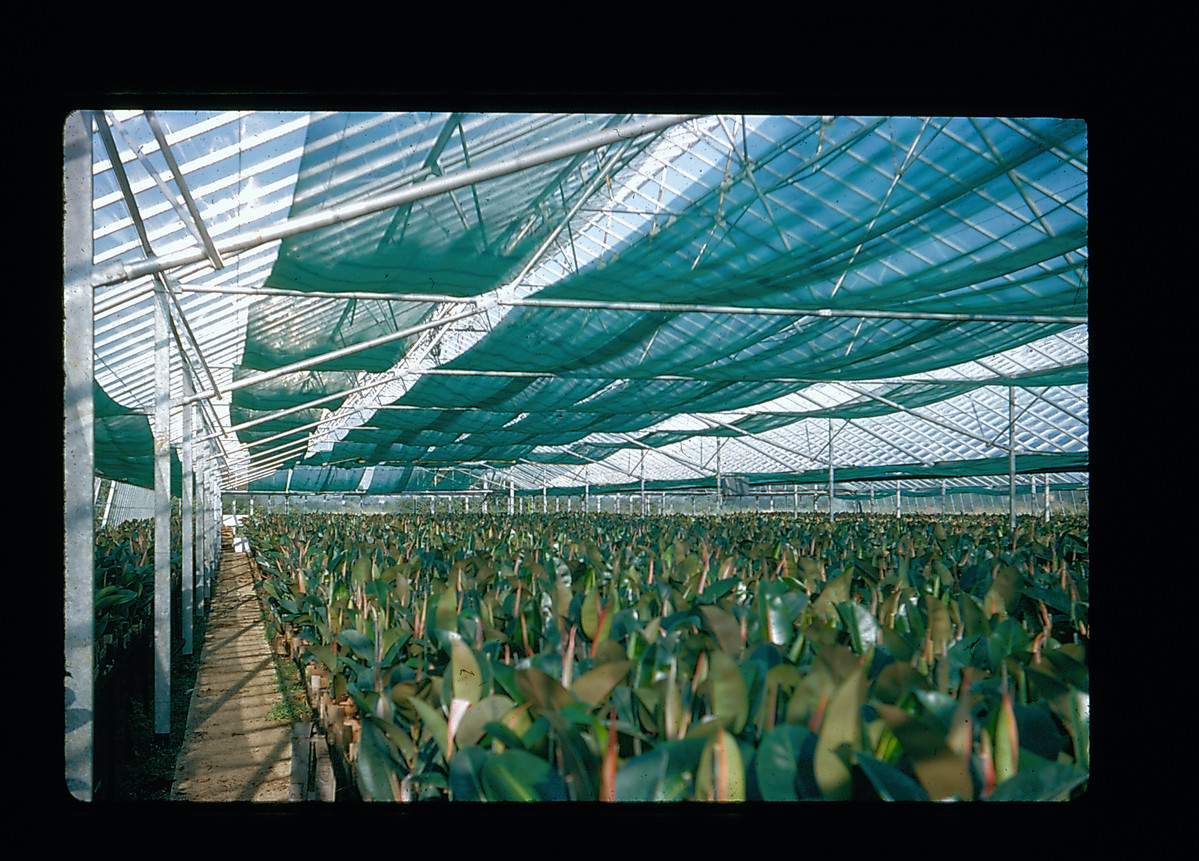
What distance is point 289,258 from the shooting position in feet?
19.5

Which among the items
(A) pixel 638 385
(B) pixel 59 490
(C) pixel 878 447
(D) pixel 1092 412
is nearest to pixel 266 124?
(B) pixel 59 490

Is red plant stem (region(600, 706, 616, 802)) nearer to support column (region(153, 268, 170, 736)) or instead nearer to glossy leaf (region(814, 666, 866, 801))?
glossy leaf (region(814, 666, 866, 801))

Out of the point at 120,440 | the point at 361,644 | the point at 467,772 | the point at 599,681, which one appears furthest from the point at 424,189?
the point at 120,440

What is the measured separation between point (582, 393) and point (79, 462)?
35.4 ft

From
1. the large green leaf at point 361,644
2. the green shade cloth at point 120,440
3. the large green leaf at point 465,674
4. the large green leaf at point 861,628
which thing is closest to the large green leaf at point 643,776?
the large green leaf at point 465,674

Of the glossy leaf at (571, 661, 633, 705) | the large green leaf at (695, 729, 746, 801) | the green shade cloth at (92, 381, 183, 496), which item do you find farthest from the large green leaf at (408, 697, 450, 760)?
the green shade cloth at (92, 381, 183, 496)

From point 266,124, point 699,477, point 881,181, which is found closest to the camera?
point 266,124

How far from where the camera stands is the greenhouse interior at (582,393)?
70.2 inches

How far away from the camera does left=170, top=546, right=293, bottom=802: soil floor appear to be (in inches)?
192

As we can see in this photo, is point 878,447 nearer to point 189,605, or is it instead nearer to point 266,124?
point 189,605

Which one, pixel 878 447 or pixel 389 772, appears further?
pixel 878 447

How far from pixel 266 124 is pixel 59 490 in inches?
120

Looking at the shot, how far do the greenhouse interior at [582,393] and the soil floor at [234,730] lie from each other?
0.25 ft

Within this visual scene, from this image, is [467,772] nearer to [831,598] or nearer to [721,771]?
[721,771]
